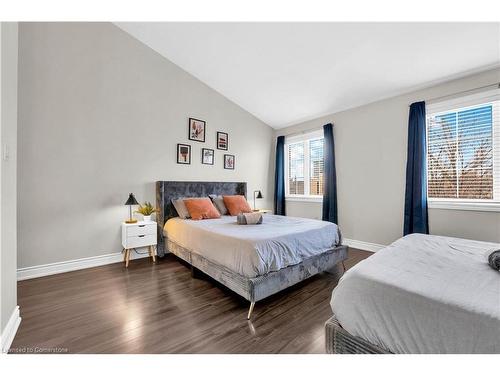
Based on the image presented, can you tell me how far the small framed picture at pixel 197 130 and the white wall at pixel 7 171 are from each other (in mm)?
2316

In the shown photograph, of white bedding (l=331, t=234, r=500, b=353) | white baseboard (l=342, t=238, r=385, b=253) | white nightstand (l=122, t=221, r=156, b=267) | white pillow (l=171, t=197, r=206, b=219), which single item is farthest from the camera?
white baseboard (l=342, t=238, r=385, b=253)

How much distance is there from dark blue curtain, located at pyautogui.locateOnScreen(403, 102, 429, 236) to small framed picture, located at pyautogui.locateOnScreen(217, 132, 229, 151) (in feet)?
9.70

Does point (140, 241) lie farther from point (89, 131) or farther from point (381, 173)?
point (381, 173)

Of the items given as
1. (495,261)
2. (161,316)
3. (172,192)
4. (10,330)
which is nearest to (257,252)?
(161,316)

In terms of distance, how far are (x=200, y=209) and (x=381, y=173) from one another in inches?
112

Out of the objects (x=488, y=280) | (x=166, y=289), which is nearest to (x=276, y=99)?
(x=166, y=289)

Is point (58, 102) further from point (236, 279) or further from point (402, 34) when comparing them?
point (402, 34)

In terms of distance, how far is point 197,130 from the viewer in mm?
4047

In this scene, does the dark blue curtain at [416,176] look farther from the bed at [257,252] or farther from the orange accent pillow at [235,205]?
the orange accent pillow at [235,205]

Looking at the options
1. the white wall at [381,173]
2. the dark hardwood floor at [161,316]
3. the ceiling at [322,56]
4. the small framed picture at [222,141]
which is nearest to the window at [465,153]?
the white wall at [381,173]

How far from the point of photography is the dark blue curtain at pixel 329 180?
13.5 ft

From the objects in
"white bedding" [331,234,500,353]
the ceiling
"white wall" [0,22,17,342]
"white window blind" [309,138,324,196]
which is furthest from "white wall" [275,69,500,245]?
"white wall" [0,22,17,342]

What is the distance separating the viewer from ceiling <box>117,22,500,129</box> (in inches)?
96.7

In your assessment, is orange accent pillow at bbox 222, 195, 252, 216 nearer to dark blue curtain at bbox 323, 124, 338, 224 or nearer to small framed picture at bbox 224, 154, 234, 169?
small framed picture at bbox 224, 154, 234, 169
